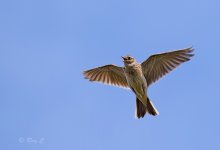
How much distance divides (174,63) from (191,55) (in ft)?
1.88

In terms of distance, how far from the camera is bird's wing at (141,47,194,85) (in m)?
22.8

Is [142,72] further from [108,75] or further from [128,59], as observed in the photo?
Answer: [108,75]

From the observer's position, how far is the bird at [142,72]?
73.0 feet

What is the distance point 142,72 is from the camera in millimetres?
22781

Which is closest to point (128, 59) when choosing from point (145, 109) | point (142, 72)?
point (142, 72)

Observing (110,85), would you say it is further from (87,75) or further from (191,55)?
(191,55)

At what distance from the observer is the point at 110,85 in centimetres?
2373

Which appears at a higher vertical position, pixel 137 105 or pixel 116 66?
pixel 116 66

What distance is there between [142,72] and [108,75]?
140cm

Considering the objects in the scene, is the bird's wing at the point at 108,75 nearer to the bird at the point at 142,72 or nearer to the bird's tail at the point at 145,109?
the bird at the point at 142,72

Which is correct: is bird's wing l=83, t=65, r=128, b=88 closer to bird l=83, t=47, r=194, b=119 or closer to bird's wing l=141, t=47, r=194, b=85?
bird l=83, t=47, r=194, b=119

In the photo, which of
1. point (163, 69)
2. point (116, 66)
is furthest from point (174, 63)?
point (116, 66)

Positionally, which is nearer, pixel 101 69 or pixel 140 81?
pixel 140 81

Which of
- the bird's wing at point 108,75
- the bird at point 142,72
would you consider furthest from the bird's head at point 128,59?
the bird's wing at point 108,75
